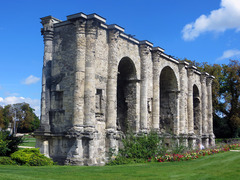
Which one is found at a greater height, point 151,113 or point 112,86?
point 112,86

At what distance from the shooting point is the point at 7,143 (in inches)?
559

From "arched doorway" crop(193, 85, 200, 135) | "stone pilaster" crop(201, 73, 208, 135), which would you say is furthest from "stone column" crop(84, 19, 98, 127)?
"stone pilaster" crop(201, 73, 208, 135)

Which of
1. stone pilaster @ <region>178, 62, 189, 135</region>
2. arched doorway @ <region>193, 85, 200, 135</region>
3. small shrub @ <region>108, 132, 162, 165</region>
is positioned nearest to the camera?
small shrub @ <region>108, 132, 162, 165</region>

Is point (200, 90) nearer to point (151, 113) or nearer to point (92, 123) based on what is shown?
point (151, 113)

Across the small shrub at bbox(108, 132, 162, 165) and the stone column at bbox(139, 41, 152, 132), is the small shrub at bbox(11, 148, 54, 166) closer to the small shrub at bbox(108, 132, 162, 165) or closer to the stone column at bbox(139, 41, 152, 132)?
the small shrub at bbox(108, 132, 162, 165)

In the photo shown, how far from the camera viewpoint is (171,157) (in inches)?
594

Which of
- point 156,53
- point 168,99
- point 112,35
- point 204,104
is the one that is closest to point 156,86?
point 156,53

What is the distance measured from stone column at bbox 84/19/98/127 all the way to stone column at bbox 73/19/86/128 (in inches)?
7.3

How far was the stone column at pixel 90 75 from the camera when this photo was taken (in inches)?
583

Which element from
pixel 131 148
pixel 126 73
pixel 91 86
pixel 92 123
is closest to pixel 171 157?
pixel 131 148

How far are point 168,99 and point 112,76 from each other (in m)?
10.5

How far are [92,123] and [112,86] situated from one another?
9.42 ft

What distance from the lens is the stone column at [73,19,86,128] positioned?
48.2 feet

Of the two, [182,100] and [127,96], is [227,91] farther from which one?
[127,96]
